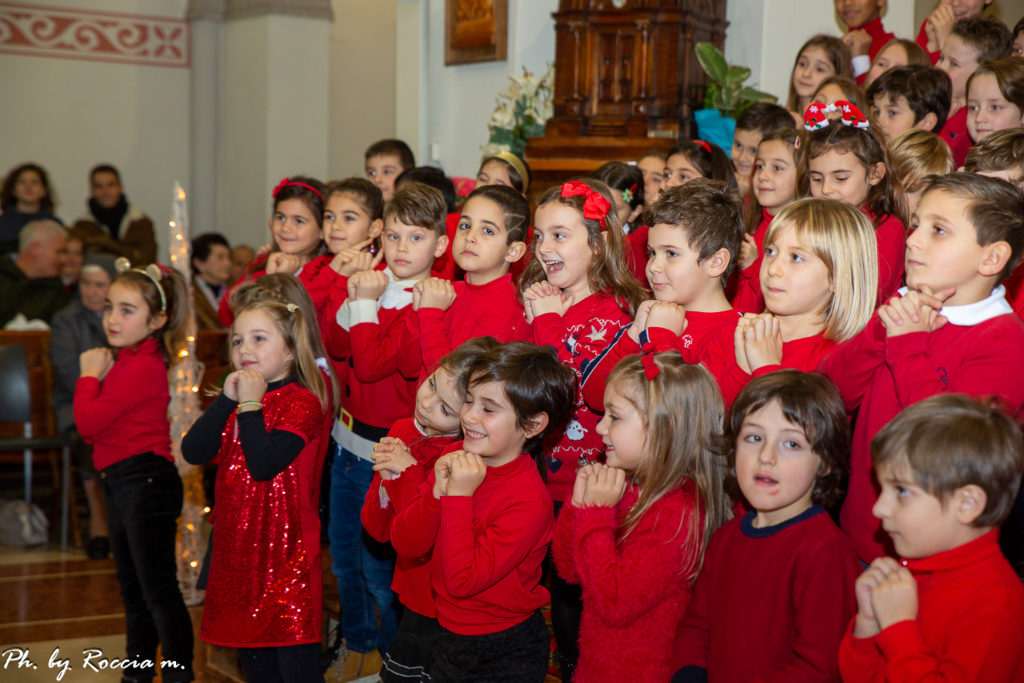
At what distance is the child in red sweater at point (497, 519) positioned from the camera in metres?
2.26

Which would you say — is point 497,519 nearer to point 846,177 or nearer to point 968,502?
point 968,502

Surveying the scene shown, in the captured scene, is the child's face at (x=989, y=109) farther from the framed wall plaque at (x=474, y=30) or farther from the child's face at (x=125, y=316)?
the framed wall plaque at (x=474, y=30)

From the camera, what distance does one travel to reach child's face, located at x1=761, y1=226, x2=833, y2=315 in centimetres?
233

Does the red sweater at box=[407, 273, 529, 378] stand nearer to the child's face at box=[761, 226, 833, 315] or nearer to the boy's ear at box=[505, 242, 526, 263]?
the boy's ear at box=[505, 242, 526, 263]

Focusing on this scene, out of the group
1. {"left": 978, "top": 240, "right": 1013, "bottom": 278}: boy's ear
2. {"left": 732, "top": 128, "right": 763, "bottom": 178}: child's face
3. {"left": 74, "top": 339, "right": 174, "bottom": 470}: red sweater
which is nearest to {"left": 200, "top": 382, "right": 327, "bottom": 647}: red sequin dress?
{"left": 74, "top": 339, "right": 174, "bottom": 470}: red sweater

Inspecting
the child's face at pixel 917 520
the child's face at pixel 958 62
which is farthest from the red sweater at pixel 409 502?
the child's face at pixel 958 62

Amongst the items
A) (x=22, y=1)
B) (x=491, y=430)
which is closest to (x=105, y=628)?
(x=491, y=430)

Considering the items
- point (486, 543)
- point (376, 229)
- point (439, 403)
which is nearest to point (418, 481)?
point (439, 403)

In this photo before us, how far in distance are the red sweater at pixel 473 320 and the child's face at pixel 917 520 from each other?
1401mm

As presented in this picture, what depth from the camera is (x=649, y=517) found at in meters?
2.15

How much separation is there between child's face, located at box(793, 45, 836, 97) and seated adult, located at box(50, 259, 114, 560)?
377cm

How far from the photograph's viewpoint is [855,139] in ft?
9.77

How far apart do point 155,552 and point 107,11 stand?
7.29 meters

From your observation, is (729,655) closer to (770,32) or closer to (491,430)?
(491,430)
